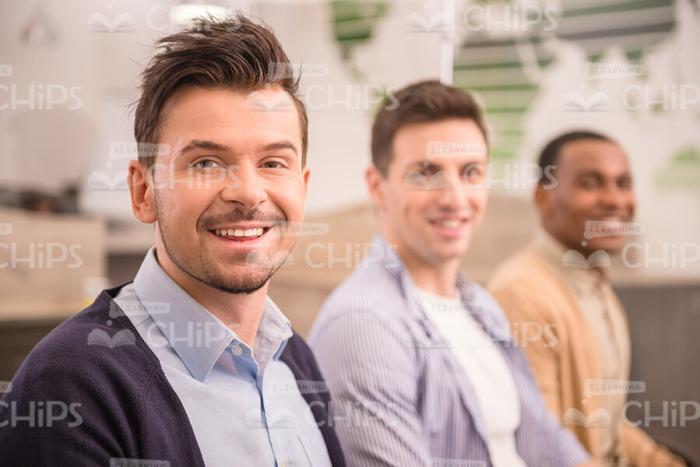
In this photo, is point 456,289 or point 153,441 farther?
point 456,289

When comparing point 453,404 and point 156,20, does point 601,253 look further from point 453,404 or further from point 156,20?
point 156,20

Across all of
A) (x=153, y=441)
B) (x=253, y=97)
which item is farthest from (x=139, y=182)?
(x=153, y=441)

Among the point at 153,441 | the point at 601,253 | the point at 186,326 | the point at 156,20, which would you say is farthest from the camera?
the point at 601,253

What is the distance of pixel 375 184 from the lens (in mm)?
1915

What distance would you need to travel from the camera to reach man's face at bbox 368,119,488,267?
1895 millimetres

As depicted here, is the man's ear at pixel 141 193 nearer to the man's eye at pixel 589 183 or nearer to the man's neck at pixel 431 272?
the man's neck at pixel 431 272

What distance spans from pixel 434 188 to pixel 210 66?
0.64 metres

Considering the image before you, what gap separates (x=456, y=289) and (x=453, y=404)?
0.29 metres

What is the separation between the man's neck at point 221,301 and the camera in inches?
66.4

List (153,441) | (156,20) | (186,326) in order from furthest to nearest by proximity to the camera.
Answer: (156,20), (186,326), (153,441)

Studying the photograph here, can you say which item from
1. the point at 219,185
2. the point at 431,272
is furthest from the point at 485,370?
the point at 219,185

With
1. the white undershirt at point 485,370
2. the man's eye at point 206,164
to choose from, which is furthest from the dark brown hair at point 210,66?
the white undershirt at point 485,370

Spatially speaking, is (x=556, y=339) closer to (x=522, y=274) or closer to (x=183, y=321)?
(x=522, y=274)

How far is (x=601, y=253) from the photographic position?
1.98 meters
